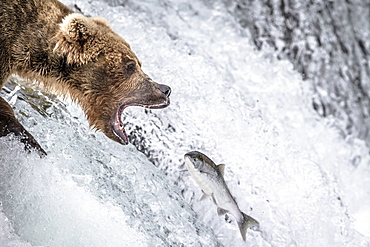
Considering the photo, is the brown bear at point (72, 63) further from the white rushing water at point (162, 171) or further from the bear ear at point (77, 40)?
the white rushing water at point (162, 171)

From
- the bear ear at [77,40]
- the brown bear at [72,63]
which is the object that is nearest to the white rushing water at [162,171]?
the brown bear at [72,63]

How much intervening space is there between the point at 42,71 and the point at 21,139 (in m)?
0.32

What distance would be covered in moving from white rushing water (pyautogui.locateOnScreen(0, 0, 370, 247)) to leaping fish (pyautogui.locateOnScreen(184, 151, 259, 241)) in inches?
11.5

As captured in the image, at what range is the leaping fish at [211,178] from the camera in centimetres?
256

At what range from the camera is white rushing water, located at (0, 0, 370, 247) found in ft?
8.39

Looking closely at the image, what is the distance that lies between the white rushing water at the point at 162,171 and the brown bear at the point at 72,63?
10.5 inches

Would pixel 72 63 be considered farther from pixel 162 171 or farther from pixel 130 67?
pixel 162 171

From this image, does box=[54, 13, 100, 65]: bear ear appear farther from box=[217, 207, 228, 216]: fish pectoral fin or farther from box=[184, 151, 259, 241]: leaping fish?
box=[217, 207, 228, 216]: fish pectoral fin

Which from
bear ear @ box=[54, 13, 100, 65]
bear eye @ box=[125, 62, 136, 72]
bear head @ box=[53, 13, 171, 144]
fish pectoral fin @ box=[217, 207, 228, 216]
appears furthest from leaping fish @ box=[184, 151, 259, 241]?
bear ear @ box=[54, 13, 100, 65]

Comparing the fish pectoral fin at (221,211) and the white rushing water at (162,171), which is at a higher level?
the fish pectoral fin at (221,211)

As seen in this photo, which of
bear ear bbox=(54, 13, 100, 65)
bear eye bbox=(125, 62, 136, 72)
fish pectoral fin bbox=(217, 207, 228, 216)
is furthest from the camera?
fish pectoral fin bbox=(217, 207, 228, 216)

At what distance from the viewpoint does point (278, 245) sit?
320 centimetres

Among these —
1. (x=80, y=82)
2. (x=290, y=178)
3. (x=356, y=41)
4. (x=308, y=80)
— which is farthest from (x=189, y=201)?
(x=356, y=41)

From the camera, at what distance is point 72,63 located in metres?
2.53
